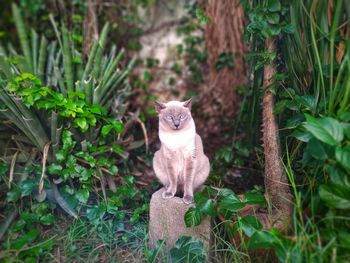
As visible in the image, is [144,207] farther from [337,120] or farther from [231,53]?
[231,53]

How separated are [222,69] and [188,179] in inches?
77.3

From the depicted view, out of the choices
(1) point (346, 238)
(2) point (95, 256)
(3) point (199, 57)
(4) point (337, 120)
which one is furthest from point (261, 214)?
(3) point (199, 57)

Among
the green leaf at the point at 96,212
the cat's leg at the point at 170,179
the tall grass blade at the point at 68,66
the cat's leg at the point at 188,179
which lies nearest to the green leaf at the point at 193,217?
→ the cat's leg at the point at 188,179

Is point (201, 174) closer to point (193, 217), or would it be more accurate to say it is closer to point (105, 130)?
point (193, 217)

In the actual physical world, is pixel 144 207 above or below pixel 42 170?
below

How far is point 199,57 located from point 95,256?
263 cm

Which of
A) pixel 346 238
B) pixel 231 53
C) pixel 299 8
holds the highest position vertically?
pixel 299 8

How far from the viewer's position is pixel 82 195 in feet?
8.75

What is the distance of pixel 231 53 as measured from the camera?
3.95 m

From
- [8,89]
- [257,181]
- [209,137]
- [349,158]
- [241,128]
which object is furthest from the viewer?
[209,137]

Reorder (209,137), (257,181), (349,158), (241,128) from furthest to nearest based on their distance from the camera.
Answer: (209,137) → (241,128) → (257,181) → (349,158)

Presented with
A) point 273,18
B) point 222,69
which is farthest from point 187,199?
point 222,69

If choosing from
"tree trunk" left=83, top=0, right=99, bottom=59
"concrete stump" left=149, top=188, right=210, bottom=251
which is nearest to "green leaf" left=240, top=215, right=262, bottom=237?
"concrete stump" left=149, top=188, right=210, bottom=251

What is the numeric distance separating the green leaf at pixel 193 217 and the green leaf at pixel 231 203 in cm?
14
